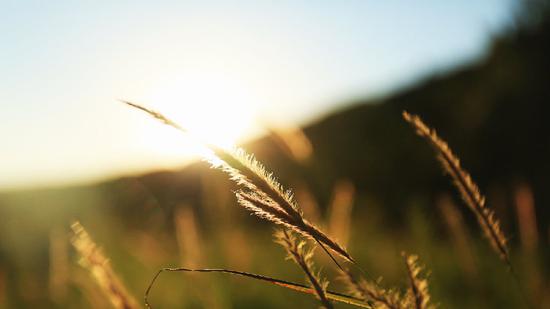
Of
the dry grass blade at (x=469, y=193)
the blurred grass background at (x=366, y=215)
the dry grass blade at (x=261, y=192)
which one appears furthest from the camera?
the blurred grass background at (x=366, y=215)

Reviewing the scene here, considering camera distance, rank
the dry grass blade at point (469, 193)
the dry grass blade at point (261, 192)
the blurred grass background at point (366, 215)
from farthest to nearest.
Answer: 1. the blurred grass background at point (366, 215)
2. the dry grass blade at point (469, 193)
3. the dry grass blade at point (261, 192)

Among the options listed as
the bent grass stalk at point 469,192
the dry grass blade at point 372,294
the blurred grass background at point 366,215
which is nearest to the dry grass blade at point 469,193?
the bent grass stalk at point 469,192

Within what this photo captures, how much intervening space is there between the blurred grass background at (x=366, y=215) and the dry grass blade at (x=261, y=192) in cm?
92

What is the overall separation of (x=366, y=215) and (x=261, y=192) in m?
5.47

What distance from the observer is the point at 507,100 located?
7637 mm

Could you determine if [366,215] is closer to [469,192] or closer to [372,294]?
[469,192]

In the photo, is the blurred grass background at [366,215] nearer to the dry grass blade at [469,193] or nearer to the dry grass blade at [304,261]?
Result: the dry grass blade at [469,193]

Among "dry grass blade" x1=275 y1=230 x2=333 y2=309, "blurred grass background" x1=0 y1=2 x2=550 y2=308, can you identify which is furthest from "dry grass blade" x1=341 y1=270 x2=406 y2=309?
"blurred grass background" x1=0 y1=2 x2=550 y2=308

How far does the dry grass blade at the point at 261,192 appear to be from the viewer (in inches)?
24.7

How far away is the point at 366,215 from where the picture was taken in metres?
5.95

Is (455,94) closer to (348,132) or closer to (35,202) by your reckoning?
(348,132)

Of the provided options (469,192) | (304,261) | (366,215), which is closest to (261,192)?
(304,261)

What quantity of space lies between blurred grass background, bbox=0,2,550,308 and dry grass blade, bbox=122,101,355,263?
0.92m

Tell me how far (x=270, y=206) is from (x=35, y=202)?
8890 mm
